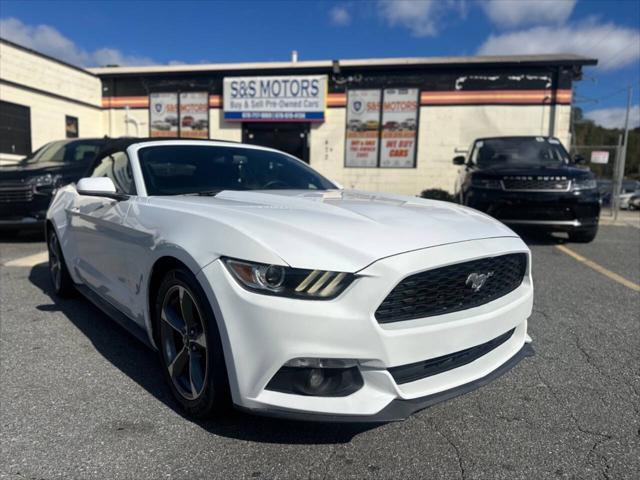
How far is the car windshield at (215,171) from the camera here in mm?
3111

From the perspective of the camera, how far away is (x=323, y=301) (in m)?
1.85

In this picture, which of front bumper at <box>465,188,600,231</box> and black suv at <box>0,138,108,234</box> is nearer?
front bumper at <box>465,188,600,231</box>

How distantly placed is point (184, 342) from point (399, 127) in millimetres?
14102

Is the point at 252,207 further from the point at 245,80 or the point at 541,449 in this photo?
the point at 245,80

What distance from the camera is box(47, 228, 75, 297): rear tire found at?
4.30 meters

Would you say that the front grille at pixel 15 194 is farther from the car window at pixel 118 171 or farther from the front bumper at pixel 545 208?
the front bumper at pixel 545 208

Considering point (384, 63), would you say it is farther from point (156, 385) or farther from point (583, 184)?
point (156, 385)

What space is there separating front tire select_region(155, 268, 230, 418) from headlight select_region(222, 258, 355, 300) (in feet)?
0.94

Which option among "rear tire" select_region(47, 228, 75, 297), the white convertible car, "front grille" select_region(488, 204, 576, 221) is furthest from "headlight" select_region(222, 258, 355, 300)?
"front grille" select_region(488, 204, 576, 221)

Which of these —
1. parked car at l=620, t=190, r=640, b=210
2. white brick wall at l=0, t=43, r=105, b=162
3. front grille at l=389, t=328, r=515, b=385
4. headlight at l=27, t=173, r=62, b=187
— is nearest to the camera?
front grille at l=389, t=328, r=515, b=385

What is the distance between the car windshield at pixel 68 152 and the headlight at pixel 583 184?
7.41 meters

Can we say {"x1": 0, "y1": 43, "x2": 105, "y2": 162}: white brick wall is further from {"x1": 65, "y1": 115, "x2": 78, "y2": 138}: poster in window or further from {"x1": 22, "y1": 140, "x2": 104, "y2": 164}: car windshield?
{"x1": 22, "y1": 140, "x2": 104, "y2": 164}: car windshield

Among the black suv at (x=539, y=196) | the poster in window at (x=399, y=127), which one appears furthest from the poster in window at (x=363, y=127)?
the black suv at (x=539, y=196)

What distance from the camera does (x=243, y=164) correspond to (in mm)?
3523
